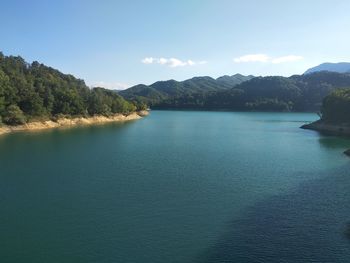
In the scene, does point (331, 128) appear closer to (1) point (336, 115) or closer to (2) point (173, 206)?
(1) point (336, 115)

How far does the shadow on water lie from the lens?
18609 millimetres

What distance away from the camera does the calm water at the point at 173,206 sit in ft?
63.3

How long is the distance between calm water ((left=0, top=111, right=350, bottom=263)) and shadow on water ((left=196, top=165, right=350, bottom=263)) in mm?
53

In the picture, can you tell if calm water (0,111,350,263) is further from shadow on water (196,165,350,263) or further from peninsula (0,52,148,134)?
peninsula (0,52,148,134)

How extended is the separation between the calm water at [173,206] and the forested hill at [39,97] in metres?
30.4

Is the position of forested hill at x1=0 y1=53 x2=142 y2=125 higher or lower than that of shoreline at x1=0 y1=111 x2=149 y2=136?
higher

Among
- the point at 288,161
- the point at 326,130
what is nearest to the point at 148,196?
the point at 288,161

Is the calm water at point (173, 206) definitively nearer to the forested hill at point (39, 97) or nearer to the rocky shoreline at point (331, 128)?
the rocky shoreline at point (331, 128)

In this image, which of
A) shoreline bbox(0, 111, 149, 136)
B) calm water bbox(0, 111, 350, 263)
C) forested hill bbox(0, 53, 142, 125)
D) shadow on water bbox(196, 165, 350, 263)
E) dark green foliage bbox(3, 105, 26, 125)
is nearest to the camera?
shadow on water bbox(196, 165, 350, 263)

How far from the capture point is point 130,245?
1984 centimetres

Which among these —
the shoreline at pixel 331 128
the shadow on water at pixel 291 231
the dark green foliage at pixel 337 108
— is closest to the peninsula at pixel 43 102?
the shoreline at pixel 331 128

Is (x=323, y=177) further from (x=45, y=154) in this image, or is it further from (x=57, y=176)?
(x=45, y=154)

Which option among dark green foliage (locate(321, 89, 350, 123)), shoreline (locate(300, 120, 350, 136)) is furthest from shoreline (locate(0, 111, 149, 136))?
dark green foliage (locate(321, 89, 350, 123))

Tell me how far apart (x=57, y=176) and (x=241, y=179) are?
51.8 ft
